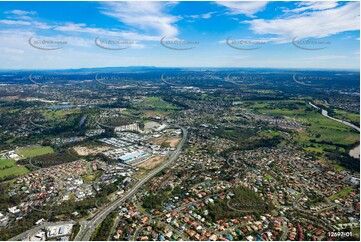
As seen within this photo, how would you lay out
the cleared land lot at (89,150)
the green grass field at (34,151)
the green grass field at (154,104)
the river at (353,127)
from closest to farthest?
the green grass field at (34,151)
the cleared land lot at (89,150)
the river at (353,127)
the green grass field at (154,104)

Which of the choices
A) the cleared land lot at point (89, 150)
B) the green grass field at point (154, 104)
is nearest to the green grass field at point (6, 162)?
the cleared land lot at point (89, 150)

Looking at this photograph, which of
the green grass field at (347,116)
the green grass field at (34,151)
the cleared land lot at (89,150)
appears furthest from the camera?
the green grass field at (347,116)

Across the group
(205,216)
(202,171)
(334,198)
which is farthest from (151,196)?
(334,198)

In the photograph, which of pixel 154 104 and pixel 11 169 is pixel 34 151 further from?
pixel 154 104

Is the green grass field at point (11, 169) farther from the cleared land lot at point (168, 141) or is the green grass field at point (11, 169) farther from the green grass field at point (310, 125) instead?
the green grass field at point (310, 125)

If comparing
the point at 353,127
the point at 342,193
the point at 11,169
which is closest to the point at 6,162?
the point at 11,169

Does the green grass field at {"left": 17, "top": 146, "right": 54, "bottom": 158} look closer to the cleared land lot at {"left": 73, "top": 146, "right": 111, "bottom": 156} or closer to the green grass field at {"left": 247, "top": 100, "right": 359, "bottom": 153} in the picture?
the cleared land lot at {"left": 73, "top": 146, "right": 111, "bottom": 156}

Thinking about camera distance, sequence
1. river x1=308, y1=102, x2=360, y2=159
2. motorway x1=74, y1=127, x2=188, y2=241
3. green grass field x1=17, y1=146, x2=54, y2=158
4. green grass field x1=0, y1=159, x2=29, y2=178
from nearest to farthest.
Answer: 1. motorway x1=74, y1=127, x2=188, y2=241
2. green grass field x1=0, y1=159, x2=29, y2=178
3. green grass field x1=17, y1=146, x2=54, y2=158
4. river x1=308, y1=102, x2=360, y2=159

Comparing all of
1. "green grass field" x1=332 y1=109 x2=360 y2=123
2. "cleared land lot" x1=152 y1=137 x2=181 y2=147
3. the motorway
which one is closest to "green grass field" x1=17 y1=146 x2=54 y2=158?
"cleared land lot" x1=152 y1=137 x2=181 y2=147

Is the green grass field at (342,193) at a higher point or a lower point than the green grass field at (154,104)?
lower
